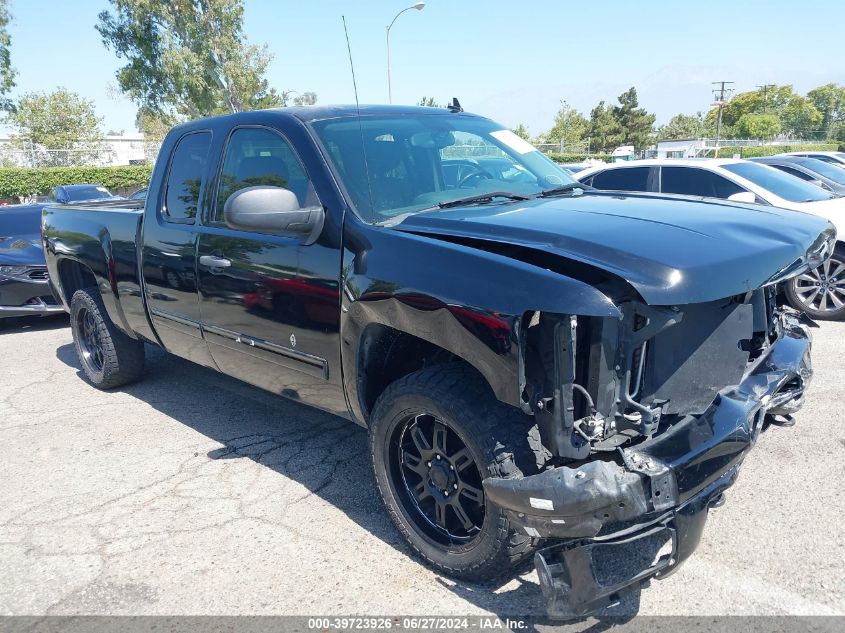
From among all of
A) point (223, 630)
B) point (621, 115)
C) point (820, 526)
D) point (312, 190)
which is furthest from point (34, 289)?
point (621, 115)

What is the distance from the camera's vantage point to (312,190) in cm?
326

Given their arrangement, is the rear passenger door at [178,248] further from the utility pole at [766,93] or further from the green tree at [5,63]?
the utility pole at [766,93]

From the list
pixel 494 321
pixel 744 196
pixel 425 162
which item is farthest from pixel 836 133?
pixel 494 321

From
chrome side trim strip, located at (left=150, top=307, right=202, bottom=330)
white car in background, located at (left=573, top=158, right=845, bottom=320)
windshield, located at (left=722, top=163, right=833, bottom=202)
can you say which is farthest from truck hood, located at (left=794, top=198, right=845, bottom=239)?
chrome side trim strip, located at (left=150, top=307, right=202, bottom=330)

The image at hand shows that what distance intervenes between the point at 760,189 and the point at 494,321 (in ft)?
21.3

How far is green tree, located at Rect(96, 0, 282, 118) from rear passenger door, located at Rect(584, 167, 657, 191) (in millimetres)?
24566

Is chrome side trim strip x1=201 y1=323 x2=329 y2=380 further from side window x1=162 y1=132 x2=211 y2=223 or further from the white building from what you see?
the white building

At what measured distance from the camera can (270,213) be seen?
3.00 meters

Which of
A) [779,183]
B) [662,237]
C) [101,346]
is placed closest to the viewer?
[662,237]

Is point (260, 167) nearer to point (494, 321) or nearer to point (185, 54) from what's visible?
point (494, 321)

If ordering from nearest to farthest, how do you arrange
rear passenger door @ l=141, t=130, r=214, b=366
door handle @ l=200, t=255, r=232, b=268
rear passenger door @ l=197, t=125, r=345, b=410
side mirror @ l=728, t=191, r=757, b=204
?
rear passenger door @ l=197, t=125, r=345, b=410, door handle @ l=200, t=255, r=232, b=268, rear passenger door @ l=141, t=130, r=214, b=366, side mirror @ l=728, t=191, r=757, b=204

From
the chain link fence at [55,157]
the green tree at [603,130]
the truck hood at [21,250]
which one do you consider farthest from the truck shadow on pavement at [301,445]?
the green tree at [603,130]

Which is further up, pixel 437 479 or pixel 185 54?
pixel 185 54

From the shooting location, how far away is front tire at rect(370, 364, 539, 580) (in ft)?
8.23
